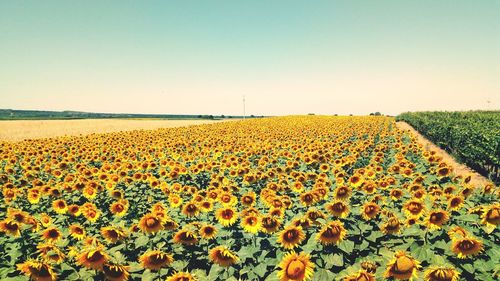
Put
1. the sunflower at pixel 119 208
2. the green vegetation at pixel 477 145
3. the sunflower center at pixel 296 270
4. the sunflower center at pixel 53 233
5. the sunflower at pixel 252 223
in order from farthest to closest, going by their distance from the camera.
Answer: the green vegetation at pixel 477 145 → the sunflower at pixel 119 208 → the sunflower center at pixel 53 233 → the sunflower at pixel 252 223 → the sunflower center at pixel 296 270

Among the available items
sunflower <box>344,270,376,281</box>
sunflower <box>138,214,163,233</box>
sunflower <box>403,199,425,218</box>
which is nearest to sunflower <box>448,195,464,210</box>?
sunflower <box>403,199,425,218</box>

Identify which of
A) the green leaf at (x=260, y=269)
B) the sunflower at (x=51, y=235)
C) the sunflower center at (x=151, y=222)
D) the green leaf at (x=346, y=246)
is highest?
the sunflower center at (x=151, y=222)

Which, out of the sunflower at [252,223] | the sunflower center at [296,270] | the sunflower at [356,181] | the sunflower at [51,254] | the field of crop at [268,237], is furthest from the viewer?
the sunflower at [356,181]

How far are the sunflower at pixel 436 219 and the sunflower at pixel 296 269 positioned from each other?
190cm

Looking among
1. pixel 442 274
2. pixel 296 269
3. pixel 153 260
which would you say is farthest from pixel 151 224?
pixel 442 274

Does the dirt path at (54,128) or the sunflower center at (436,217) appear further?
the dirt path at (54,128)

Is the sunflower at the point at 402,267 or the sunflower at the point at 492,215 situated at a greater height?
the sunflower at the point at 492,215

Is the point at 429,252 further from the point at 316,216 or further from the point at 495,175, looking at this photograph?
the point at 495,175

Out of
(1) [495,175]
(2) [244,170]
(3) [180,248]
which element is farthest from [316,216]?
(1) [495,175]

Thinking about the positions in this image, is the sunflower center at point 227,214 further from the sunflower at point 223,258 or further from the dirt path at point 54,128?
the dirt path at point 54,128

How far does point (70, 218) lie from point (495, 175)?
16924mm

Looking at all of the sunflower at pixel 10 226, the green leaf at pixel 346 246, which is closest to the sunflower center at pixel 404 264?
the green leaf at pixel 346 246

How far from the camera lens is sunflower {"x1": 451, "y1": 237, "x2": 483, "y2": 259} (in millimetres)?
3213

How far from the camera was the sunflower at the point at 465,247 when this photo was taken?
321cm
